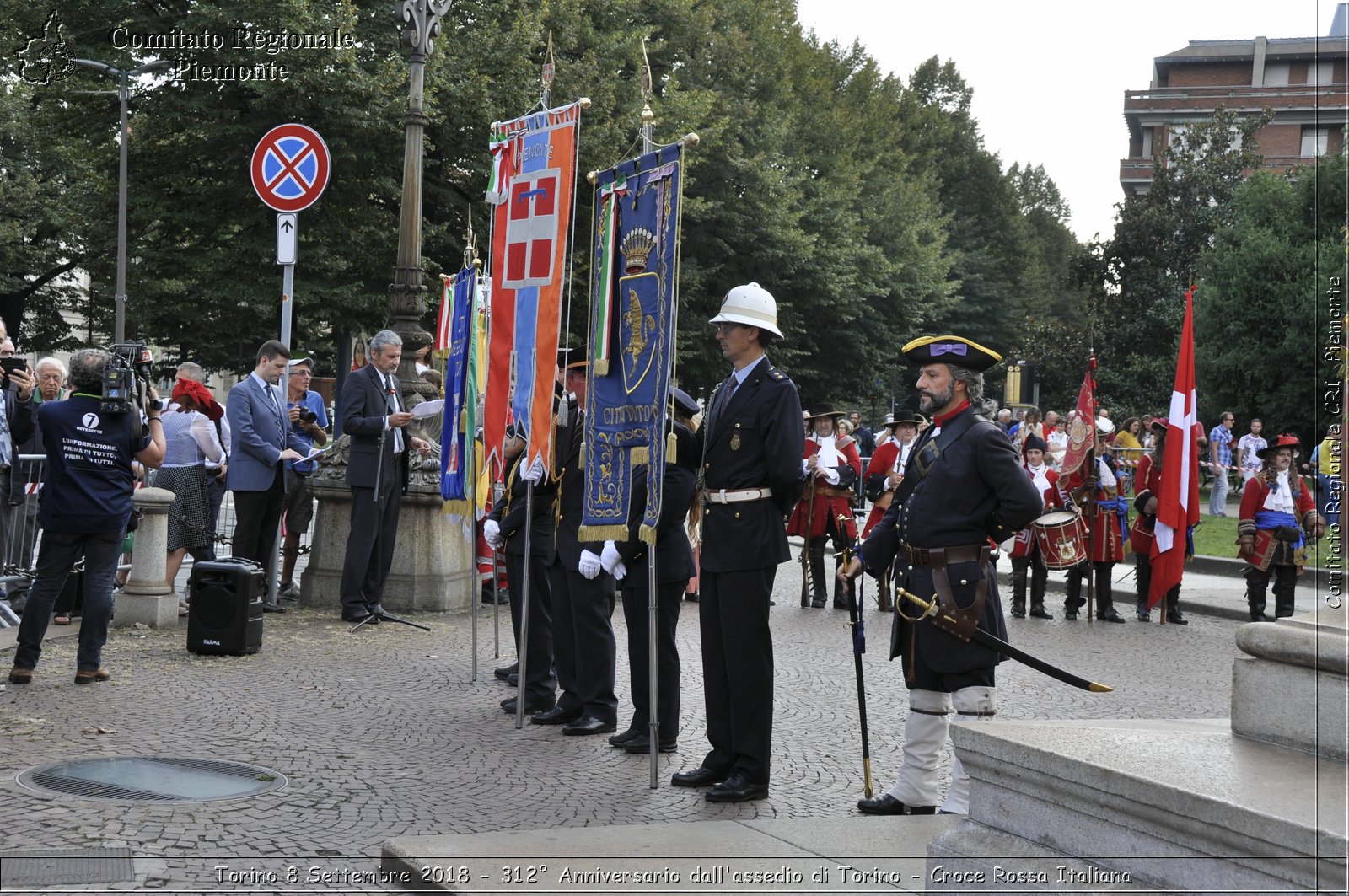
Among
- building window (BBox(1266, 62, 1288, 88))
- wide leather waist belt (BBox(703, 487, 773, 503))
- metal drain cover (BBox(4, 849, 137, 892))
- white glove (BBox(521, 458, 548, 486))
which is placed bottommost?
metal drain cover (BBox(4, 849, 137, 892))

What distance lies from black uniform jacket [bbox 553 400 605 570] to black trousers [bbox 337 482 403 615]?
3661mm

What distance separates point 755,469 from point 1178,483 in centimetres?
802

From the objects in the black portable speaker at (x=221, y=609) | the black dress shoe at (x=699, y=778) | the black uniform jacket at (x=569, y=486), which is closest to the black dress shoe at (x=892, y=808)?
the black dress shoe at (x=699, y=778)

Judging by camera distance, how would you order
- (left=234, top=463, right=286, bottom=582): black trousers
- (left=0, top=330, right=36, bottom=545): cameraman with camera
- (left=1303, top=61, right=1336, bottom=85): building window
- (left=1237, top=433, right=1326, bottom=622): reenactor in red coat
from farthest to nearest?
(left=1237, top=433, right=1326, bottom=622): reenactor in red coat
(left=234, top=463, right=286, bottom=582): black trousers
(left=0, top=330, right=36, bottom=545): cameraman with camera
(left=1303, top=61, right=1336, bottom=85): building window

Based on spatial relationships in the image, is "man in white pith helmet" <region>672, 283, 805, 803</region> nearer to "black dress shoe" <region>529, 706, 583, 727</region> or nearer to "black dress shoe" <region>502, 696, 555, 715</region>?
"black dress shoe" <region>529, 706, 583, 727</region>

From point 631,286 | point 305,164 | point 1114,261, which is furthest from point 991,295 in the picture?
point 631,286

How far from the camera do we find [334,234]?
22.6 m

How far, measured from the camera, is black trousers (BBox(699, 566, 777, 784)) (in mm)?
6078

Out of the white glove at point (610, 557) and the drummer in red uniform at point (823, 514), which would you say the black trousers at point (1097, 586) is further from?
the white glove at point (610, 557)

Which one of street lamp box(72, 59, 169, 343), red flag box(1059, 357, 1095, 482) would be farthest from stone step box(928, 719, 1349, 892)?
street lamp box(72, 59, 169, 343)

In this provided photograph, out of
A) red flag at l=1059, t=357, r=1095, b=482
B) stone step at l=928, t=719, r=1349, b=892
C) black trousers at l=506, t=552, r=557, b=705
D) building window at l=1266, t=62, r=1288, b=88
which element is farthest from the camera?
building window at l=1266, t=62, r=1288, b=88

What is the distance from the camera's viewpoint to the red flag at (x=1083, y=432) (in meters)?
14.2

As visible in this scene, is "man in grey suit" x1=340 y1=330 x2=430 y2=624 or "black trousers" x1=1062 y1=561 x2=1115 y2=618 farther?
"black trousers" x1=1062 y1=561 x2=1115 y2=618

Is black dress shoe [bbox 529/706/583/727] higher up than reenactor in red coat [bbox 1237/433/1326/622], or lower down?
lower down
